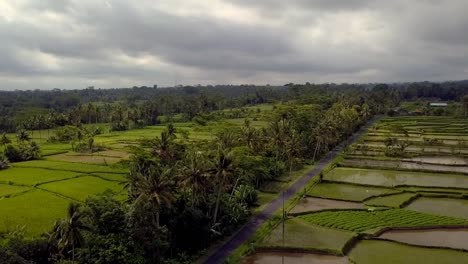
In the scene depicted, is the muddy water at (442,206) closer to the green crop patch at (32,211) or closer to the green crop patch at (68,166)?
the green crop patch at (32,211)

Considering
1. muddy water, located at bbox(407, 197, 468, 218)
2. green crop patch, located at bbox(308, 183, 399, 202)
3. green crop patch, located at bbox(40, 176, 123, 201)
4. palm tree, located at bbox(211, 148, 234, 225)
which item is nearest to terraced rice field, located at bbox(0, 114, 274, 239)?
green crop patch, located at bbox(40, 176, 123, 201)

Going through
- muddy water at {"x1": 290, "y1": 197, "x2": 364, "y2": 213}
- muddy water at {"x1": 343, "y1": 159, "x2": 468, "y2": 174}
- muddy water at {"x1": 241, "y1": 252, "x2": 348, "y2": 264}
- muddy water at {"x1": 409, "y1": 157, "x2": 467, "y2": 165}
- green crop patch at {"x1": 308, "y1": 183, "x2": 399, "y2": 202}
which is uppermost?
muddy water at {"x1": 409, "y1": 157, "x2": 467, "y2": 165}

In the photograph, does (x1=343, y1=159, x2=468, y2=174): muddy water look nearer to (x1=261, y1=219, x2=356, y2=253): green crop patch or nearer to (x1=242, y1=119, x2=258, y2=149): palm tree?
(x1=242, y1=119, x2=258, y2=149): palm tree

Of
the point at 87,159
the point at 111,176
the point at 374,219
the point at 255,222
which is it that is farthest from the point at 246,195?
the point at 87,159

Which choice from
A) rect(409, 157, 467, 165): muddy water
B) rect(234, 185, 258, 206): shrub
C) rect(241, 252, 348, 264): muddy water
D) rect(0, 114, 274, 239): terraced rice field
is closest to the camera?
rect(241, 252, 348, 264): muddy water

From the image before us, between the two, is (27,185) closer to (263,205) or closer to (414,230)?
(263,205)

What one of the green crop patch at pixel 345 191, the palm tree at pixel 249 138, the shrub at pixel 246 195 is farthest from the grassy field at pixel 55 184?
the palm tree at pixel 249 138
